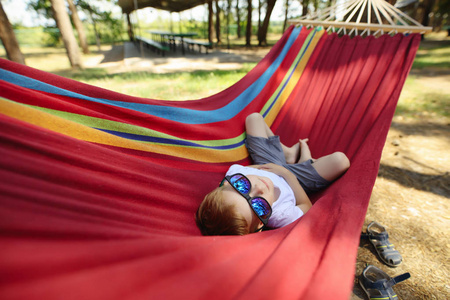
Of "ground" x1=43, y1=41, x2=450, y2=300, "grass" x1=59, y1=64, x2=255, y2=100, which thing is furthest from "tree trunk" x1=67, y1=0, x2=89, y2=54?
"ground" x1=43, y1=41, x2=450, y2=300

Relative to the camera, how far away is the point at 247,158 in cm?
156

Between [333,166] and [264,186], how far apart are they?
415 mm

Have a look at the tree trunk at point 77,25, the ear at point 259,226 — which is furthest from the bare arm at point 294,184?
the tree trunk at point 77,25

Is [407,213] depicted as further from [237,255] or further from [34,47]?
[34,47]

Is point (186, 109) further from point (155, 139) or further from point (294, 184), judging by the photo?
point (294, 184)

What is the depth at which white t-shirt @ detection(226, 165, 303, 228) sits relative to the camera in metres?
1.09

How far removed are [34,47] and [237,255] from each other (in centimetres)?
1576

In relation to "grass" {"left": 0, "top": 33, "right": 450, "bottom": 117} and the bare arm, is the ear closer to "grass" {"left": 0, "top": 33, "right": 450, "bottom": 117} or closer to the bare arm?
the bare arm

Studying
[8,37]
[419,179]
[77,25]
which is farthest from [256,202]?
[77,25]

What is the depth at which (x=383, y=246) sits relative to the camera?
119cm

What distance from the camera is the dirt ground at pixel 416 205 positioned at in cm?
108

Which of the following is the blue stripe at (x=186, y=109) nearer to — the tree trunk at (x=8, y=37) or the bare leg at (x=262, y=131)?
the bare leg at (x=262, y=131)

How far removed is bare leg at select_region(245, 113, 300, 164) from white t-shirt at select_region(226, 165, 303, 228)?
0.34 meters

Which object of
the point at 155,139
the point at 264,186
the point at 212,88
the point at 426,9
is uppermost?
the point at 426,9
